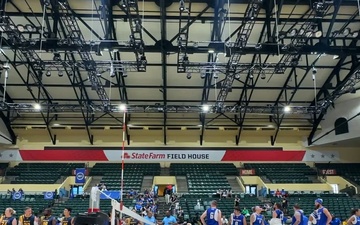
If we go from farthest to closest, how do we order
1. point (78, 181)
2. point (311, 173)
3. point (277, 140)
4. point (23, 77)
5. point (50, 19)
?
point (277, 140) → point (311, 173) → point (78, 181) → point (23, 77) → point (50, 19)

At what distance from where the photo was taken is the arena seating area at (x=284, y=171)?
23177 mm

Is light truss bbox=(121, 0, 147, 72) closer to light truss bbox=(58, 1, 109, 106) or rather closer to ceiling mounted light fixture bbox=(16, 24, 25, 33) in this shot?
light truss bbox=(58, 1, 109, 106)

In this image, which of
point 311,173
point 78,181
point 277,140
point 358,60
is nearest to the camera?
point 358,60

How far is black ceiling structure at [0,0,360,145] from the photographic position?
1398 cm

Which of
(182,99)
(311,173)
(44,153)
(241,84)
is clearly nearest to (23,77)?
(44,153)

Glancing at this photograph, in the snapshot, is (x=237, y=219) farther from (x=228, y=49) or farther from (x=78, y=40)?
(x=78, y=40)

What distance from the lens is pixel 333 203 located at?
56.0 ft

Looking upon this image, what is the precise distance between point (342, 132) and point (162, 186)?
13.3 m

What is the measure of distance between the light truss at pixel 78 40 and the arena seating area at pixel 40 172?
7.68m

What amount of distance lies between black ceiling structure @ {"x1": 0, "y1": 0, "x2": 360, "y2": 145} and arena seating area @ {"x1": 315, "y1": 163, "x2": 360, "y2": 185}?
11.8ft

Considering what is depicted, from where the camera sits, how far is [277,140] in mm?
26375

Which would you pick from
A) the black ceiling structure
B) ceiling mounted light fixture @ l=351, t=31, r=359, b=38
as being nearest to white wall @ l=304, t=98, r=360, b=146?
the black ceiling structure

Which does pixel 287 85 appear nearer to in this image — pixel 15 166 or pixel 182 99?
Result: pixel 182 99

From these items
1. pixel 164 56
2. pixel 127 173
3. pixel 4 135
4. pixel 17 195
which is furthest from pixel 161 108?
pixel 4 135
